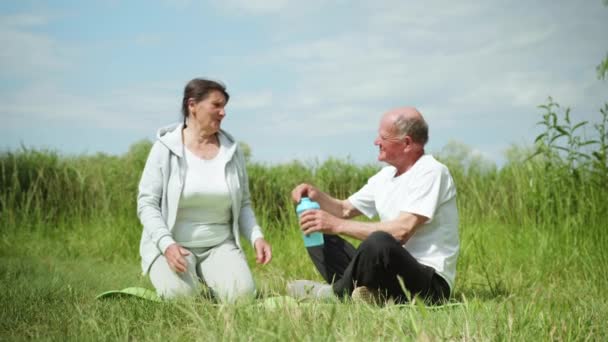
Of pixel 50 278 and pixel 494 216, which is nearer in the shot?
pixel 50 278

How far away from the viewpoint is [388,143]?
371 centimetres

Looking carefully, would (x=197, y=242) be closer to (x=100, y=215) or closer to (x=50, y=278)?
(x=50, y=278)

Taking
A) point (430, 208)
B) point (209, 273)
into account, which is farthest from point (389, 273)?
point (209, 273)

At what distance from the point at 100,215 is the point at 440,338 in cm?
686

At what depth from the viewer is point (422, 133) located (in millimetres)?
3740

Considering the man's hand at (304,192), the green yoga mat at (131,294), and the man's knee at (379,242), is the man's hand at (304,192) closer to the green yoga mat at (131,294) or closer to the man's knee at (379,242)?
the man's knee at (379,242)

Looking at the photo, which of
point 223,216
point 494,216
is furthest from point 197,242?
point 494,216

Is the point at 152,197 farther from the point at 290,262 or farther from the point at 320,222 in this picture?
the point at 290,262

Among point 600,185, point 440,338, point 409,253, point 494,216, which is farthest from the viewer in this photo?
point 494,216

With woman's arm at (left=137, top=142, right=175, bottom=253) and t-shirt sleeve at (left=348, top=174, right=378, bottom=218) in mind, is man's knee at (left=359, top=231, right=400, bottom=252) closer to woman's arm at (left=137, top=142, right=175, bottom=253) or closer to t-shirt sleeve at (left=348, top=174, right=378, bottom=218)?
t-shirt sleeve at (left=348, top=174, right=378, bottom=218)

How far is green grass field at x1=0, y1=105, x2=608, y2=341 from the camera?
2521 mm

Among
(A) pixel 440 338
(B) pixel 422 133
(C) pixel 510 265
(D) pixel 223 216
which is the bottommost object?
(C) pixel 510 265

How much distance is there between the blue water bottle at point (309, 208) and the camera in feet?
12.2

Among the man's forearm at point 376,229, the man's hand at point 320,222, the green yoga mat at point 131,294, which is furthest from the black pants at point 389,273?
the green yoga mat at point 131,294
